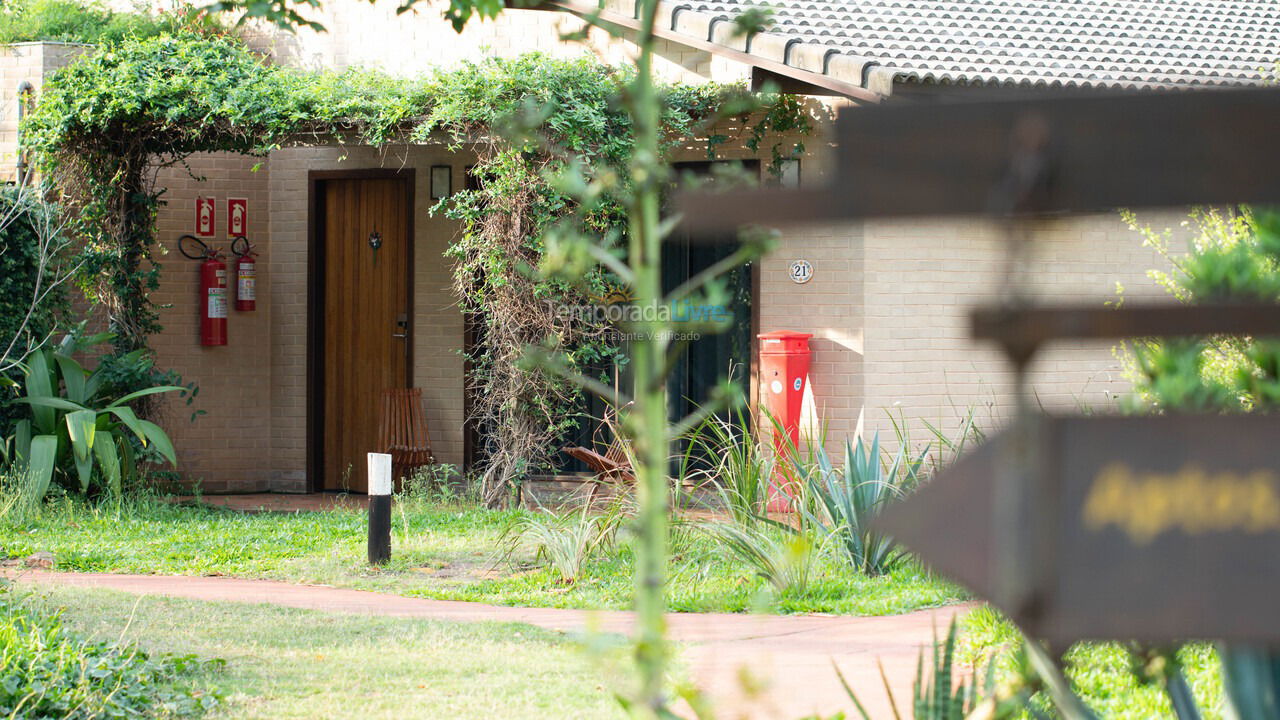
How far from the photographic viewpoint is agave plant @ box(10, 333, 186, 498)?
8.75 m

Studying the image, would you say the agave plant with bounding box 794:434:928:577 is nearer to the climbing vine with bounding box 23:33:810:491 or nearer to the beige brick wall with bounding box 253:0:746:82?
the climbing vine with bounding box 23:33:810:491

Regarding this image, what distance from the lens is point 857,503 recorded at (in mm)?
6516

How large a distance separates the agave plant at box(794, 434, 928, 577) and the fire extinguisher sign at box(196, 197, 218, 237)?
236 inches

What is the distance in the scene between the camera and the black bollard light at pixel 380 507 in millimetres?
6801

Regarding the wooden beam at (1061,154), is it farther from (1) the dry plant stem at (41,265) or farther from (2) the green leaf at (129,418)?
(2) the green leaf at (129,418)

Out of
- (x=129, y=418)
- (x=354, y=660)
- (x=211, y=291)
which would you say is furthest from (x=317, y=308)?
(x=354, y=660)

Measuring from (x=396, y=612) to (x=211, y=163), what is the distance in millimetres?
6075

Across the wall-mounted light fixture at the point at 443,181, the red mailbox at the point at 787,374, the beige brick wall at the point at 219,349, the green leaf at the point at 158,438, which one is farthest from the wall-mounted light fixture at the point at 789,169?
the green leaf at the point at 158,438

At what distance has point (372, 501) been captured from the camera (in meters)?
6.93

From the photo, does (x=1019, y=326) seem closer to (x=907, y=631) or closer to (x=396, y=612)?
(x=907, y=631)

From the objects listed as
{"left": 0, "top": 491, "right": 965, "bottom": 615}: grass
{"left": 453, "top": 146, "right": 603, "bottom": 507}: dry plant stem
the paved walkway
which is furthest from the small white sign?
the paved walkway


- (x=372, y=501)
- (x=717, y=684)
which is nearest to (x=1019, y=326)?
(x=717, y=684)

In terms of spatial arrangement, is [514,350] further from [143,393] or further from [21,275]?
[21,275]

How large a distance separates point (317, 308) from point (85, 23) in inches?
124
